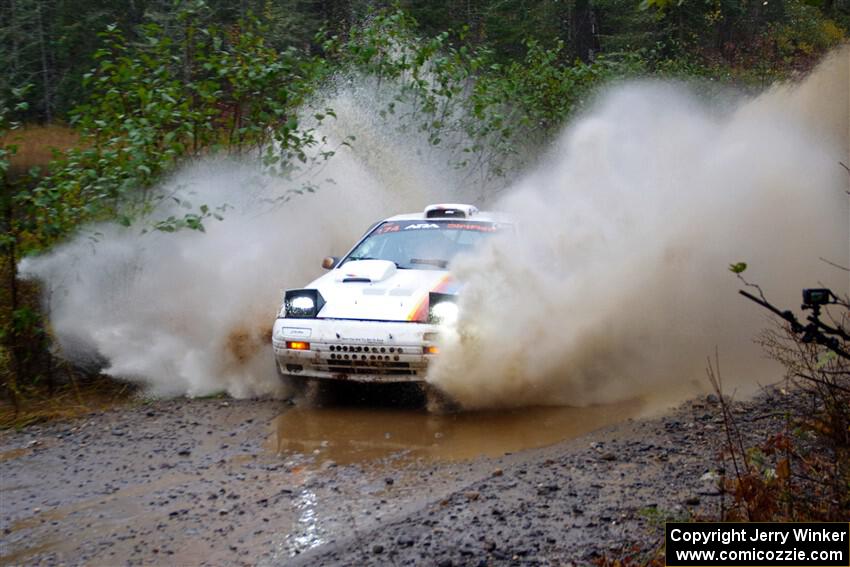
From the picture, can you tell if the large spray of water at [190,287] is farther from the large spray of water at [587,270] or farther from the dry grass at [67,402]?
the dry grass at [67,402]

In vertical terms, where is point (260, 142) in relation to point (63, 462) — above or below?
above

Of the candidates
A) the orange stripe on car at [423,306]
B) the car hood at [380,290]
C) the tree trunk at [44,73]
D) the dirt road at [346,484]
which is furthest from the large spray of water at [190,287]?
A: the tree trunk at [44,73]

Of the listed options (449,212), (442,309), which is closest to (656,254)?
(449,212)

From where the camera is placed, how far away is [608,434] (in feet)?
21.2

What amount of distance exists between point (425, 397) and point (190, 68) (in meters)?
6.27

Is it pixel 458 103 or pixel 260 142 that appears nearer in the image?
pixel 260 142

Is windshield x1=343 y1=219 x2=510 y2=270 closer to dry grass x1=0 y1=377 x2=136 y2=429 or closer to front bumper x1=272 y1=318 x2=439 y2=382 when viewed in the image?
front bumper x1=272 y1=318 x2=439 y2=382

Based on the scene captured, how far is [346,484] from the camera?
5.78 meters

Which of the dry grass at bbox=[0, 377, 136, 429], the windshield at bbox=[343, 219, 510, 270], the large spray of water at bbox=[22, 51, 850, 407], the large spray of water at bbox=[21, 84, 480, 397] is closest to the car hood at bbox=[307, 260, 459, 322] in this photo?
the windshield at bbox=[343, 219, 510, 270]

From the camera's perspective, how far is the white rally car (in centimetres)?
716

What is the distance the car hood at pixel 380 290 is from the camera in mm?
7383

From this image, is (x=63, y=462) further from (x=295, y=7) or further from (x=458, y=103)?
(x=295, y=7)

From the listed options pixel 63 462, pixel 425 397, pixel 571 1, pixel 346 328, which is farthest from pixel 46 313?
pixel 571 1

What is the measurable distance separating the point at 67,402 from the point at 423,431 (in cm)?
356
